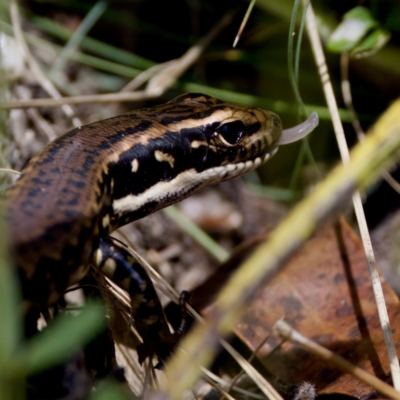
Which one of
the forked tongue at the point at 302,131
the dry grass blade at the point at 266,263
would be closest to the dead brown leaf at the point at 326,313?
the forked tongue at the point at 302,131

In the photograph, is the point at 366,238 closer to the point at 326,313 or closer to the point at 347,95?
the point at 326,313

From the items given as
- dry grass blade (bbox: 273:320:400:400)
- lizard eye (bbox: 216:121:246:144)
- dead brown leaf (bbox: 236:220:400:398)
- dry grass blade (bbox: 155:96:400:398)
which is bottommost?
dead brown leaf (bbox: 236:220:400:398)

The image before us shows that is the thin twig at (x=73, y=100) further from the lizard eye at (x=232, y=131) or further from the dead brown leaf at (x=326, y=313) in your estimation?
the dead brown leaf at (x=326, y=313)

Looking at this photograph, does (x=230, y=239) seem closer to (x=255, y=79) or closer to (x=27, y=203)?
(x=255, y=79)

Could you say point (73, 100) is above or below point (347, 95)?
below

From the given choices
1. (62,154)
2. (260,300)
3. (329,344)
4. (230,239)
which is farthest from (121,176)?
(230,239)

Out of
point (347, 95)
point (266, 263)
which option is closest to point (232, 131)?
point (347, 95)

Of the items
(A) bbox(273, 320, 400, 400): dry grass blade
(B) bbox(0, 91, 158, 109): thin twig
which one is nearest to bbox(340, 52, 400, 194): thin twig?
(B) bbox(0, 91, 158, 109): thin twig

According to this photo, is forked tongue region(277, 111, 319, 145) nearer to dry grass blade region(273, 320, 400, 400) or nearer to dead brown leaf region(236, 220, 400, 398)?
dead brown leaf region(236, 220, 400, 398)
